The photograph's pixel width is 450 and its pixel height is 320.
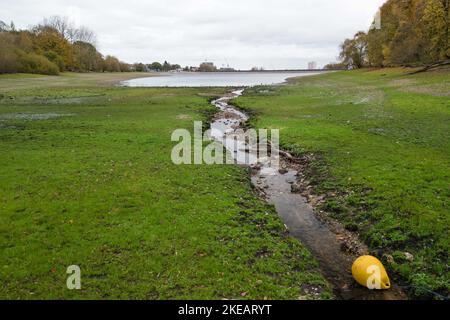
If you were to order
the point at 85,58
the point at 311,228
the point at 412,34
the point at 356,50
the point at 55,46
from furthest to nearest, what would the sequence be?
1. the point at 85,58
2. the point at 55,46
3. the point at 356,50
4. the point at 412,34
5. the point at 311,228

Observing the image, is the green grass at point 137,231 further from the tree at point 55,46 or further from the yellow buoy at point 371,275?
the tree at point 55,46

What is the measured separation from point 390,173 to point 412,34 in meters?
77.7

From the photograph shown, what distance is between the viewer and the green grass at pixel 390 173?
11.9 m

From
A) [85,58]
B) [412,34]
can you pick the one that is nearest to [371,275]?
[412,34]

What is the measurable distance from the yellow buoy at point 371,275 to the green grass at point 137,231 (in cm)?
116

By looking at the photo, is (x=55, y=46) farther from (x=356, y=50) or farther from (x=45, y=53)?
(x=356, y=50)

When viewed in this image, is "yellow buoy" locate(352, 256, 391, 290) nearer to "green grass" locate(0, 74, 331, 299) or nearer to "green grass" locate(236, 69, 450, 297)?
"green grass" locate(236, 69, 450, 297)

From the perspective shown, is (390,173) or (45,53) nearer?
(390,173)

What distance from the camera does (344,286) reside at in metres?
10.6

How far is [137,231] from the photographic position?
12.8 meters

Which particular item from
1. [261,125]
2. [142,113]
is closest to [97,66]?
[142,113]

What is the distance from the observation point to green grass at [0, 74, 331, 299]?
1001 centimetres

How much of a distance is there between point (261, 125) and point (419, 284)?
24295mm
